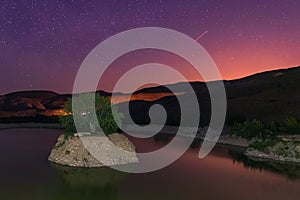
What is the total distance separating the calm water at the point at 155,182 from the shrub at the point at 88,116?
7.76 meters

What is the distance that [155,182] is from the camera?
38812 mm

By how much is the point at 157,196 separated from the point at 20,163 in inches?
1074

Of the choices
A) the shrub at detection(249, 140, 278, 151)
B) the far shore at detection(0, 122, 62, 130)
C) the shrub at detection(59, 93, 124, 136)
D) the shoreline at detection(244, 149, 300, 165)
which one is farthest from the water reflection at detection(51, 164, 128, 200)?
the far shore at detection(0, 122, 62, 130)

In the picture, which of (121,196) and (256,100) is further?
(256,100)

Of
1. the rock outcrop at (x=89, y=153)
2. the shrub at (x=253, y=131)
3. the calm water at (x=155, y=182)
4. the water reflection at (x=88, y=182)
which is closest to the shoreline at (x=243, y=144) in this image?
the shrub at (x=253, y=131)

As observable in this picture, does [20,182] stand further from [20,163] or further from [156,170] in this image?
[156,170]

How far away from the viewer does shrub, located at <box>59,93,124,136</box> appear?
178 ft

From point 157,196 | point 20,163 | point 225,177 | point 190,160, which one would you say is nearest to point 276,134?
point 190,160

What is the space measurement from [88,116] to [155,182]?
21294mm

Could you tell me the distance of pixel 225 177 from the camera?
43594 millimetres

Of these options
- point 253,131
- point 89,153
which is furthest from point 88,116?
point 253,131

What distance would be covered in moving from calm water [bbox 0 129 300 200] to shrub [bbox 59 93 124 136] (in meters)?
7.76

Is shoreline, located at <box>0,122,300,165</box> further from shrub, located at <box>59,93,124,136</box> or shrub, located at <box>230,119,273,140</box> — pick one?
shrub, located at <box>59,93,124,136</box>

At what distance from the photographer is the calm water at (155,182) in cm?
3359
